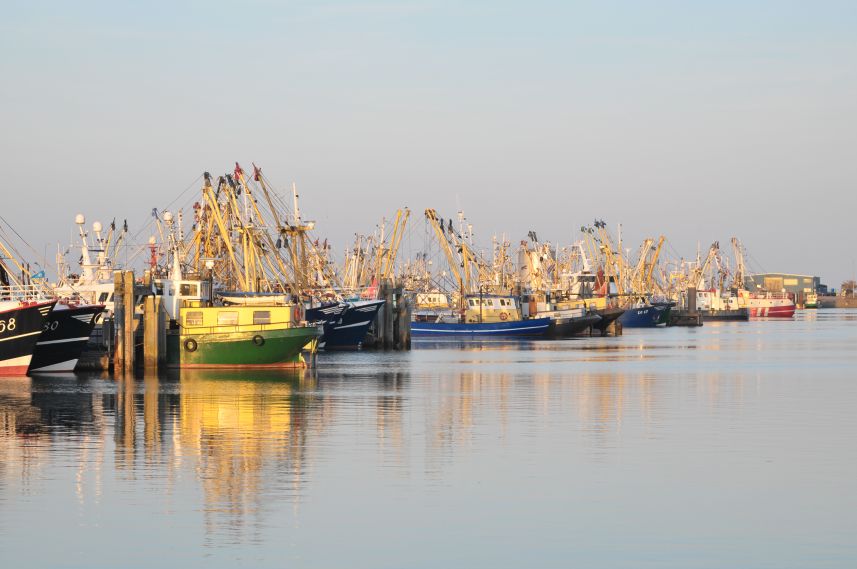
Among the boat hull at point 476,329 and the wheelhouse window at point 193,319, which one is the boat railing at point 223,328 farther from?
the boat hull at point 476,329

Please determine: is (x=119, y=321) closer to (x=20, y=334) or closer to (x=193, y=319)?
(x=193, y=319)

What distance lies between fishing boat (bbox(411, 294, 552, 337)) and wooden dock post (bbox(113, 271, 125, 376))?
58436 mm

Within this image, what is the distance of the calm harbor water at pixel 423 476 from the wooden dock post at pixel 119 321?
5.16 metres

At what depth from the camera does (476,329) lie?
116688mm

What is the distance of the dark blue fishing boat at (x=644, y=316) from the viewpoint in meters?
171

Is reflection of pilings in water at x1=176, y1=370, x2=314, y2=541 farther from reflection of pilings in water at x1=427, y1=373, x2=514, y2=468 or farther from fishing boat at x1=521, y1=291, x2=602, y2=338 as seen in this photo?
fishing boat at x1=521, y1=291, x2=602, y2=338

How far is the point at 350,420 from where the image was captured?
39.3 m

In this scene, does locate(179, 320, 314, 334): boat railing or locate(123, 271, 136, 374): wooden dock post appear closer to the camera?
locate(123, 271, 136, 374): wooden dock post

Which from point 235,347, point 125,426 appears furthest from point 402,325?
point 125,426

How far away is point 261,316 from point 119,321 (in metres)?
6.24

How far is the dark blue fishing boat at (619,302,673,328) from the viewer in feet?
561

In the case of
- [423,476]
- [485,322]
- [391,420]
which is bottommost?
[423,476]

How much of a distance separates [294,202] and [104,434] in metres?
51.9

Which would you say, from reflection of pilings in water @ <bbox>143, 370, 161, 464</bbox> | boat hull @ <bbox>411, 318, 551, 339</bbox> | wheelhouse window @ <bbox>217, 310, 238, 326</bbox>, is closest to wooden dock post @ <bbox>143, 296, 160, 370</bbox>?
reflection of pilings in water @ <bbox>143, 370, 161, 464</bbox>
